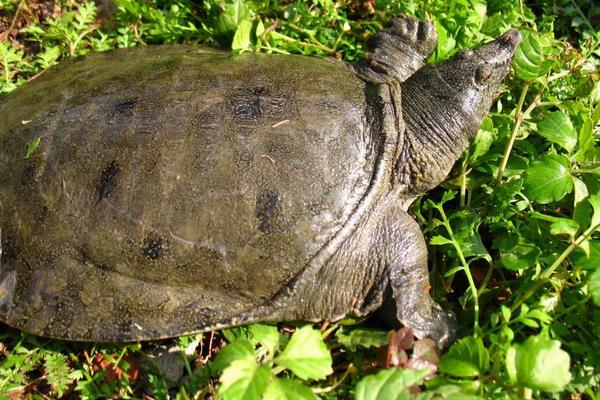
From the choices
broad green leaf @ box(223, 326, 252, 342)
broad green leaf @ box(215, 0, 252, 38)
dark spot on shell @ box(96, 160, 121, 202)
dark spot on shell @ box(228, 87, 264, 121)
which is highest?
broad green leaf @ box(215, 0, 252, 38)

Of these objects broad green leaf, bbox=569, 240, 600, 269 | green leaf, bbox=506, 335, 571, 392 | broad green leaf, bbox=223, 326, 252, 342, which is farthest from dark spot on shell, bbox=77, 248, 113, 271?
broad green leaf, bbox=569, 240, 600, 269

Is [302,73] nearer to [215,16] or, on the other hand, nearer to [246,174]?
[246,174]

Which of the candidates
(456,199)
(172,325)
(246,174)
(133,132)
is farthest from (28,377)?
(456,199)

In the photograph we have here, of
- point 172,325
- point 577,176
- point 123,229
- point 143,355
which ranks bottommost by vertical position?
point 143,355

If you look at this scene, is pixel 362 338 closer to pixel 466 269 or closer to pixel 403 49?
pixel 466 269

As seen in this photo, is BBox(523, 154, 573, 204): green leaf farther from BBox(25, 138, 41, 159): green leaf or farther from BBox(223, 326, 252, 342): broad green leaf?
BBox(25, 138, 41, 159): green leaf

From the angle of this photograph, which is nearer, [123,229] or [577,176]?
[123,229]
